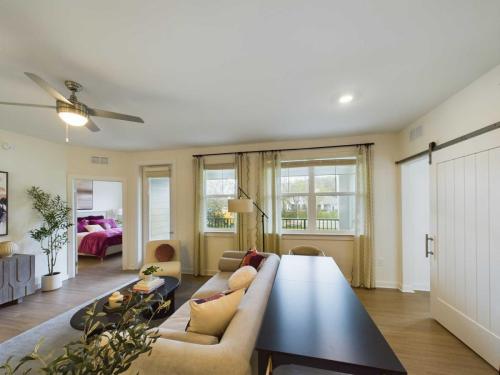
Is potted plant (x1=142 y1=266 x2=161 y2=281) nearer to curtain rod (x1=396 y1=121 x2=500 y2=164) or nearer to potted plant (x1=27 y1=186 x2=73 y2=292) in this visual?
potted plant (x1=27 y1=186 x2=73 y2=292)

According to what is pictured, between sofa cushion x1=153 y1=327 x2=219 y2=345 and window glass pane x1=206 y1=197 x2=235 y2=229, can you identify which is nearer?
sofa cushion x1=153 y1=327 x2=219 y2=345

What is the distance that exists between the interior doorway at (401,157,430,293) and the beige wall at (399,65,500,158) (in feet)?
2.06

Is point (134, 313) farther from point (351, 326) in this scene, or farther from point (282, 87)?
point (282, 87)

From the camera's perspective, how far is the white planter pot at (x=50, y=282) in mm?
3664

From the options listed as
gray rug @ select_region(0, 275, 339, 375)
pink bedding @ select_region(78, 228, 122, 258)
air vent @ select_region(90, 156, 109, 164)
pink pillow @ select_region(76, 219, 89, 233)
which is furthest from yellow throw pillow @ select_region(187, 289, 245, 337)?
pink pillow @ select_region(76, 219, 89, 233)

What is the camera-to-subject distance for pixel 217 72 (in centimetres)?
195

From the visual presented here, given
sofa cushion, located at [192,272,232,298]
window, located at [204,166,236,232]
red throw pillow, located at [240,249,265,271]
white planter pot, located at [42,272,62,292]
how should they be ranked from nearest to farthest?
sofa cushion, located at [192,272,232,298] → red throw pillow, located at [240,249,265,271] → white planter pot, located at [42,272,62,292] → window, located at [204,166,236,232]

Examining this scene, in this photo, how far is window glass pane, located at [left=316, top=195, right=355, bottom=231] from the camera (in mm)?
4004

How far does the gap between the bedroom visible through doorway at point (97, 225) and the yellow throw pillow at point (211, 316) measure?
4220 mm

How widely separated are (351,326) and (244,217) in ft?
9.75

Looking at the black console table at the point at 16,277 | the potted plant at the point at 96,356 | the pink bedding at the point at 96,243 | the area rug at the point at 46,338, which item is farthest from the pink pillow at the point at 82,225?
the potted plant at the point at 96,356

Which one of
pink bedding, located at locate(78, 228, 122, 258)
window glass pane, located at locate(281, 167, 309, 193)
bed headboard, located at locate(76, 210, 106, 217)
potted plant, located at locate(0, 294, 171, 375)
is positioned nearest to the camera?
potted plant, located at locate(0, 294, 171, 375)

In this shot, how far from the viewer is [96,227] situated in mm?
6555

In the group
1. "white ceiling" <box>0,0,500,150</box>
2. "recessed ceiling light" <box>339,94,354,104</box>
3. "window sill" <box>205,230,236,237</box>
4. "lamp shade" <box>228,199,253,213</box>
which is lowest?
"window sill" <box>205,230,236,237</box>
